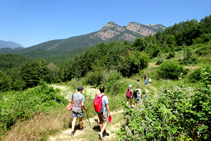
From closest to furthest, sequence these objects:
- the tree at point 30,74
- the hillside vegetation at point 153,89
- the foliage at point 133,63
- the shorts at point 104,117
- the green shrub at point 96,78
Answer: the hillside vegetation at point 153,89 < the shorts at point 104,117 < the foliage at point 133,63 < the green shrub at point 96,78 < the tree at point 30,74

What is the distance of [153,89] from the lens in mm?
16734

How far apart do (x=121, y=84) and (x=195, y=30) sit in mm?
41573

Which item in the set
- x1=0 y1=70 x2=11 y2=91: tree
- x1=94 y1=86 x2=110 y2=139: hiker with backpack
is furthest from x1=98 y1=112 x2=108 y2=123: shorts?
x1=0 y1=70 x2=11 y2=91: tree

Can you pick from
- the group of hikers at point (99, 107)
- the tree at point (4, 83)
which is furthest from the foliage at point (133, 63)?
the tree at point (4, 83)

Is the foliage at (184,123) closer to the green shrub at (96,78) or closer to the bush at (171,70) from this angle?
the bush at (171,70)

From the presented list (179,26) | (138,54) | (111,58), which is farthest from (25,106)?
(179,26)

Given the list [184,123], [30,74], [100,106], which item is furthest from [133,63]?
[30,74]

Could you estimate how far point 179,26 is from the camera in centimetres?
5869

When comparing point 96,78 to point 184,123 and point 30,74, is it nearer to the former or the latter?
point 184,123

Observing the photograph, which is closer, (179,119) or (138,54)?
(179,119)

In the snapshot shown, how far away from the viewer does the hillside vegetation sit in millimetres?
2609

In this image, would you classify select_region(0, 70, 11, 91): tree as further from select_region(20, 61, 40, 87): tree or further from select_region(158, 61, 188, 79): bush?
select_region(158, 61, 188, 79): bush

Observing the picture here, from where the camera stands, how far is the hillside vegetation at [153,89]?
2.61 metres

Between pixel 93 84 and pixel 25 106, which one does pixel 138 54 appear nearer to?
pixel 93 84
